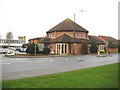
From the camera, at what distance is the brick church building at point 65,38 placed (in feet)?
193

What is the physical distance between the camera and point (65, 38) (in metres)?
60.3

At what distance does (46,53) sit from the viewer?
4906cm

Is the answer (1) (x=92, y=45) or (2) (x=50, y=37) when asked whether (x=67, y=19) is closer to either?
(2) (x=50, y=37)

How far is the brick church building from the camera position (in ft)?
193

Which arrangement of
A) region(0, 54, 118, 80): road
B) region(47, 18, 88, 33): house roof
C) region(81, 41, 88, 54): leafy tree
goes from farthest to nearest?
region(47, 18, 88, 33): house roof
region(81, 41, 88, 54): leafy tree
region(0, 54, 118, 80): road

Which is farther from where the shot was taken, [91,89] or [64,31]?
[64,31]

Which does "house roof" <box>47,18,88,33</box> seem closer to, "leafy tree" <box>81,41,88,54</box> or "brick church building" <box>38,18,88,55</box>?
"brick church building" <box>38,18,88,55</box>

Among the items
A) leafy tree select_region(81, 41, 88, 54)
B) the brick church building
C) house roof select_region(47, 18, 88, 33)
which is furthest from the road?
house roof select_region(47, 18, 88, 33)

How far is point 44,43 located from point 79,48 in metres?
10.2

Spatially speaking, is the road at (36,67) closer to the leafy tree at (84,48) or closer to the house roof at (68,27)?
the leafy tree at (84,48)

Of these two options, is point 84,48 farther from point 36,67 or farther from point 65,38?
point 36,67

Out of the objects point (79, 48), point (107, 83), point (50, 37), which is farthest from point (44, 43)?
point (107, 83)

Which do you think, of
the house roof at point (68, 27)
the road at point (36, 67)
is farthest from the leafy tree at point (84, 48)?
the road at point (36, 67)

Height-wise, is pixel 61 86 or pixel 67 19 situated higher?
pixel 67 19
